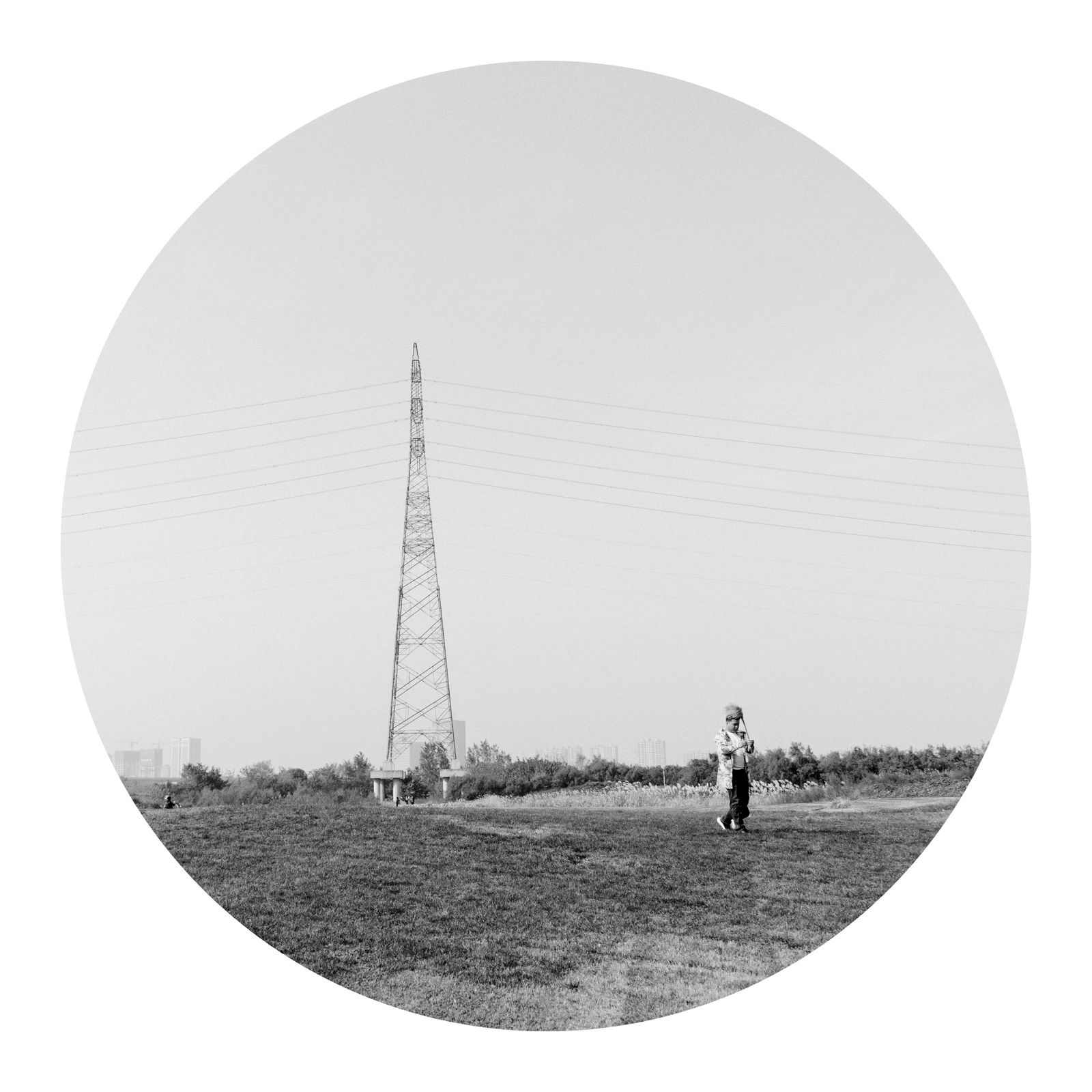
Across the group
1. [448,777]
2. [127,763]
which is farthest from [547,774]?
[127,763]

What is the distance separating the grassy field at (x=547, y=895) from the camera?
7508mm

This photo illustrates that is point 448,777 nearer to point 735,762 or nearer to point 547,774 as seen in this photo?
point 547,774

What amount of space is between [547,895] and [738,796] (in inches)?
86.0

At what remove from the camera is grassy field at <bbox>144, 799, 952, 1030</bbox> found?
751 cm

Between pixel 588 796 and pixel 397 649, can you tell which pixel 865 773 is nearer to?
pixel 588 796

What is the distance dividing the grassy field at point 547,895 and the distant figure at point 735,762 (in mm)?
205

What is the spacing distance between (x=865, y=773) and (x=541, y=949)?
13.8 feet

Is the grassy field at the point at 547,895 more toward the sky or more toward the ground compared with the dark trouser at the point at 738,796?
more toward the ground

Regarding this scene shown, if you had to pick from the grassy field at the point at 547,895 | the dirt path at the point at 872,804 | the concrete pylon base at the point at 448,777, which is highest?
the concrete pylon base at the point at 448,777

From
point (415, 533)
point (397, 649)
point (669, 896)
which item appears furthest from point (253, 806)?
point (669, 896)

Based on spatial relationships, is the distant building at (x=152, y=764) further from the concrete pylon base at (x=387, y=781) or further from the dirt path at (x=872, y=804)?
the dirt path at (x=872, y=804)

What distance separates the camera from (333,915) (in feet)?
26.9

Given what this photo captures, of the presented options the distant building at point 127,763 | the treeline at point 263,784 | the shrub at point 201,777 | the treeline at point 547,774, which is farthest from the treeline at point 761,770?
the distant building at point 127,763

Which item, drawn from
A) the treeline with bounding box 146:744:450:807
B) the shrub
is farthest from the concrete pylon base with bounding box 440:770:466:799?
the shrub
